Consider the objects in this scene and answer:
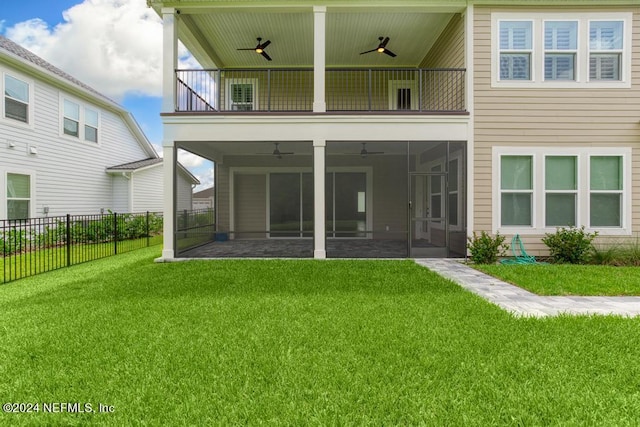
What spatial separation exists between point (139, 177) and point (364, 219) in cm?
1036

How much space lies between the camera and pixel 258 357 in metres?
2.81

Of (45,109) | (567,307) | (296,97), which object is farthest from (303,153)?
(45,109)

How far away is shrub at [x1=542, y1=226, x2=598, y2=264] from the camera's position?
7062mm

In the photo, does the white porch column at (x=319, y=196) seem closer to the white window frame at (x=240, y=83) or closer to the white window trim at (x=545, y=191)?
the white window trim at (x=545, y=191)

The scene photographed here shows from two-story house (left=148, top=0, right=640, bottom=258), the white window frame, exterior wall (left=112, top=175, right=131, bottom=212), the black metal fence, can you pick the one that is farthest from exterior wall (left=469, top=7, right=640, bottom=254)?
exterior wall (left=112, top=175, right=131, bottom=212)

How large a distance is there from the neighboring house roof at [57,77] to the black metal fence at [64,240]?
15.3 ft

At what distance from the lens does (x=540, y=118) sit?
24.6ft

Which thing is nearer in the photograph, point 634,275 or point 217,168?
point 634,275

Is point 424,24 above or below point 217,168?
above

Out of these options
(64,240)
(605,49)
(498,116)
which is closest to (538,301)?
(498,116)

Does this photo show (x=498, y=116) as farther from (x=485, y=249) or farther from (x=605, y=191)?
(x=485, y=249)

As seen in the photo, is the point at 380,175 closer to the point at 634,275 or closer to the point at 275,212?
the point at 275,212

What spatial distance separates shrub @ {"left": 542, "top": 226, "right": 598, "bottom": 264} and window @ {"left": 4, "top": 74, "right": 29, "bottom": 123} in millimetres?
15084

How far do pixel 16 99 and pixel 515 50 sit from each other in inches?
554
